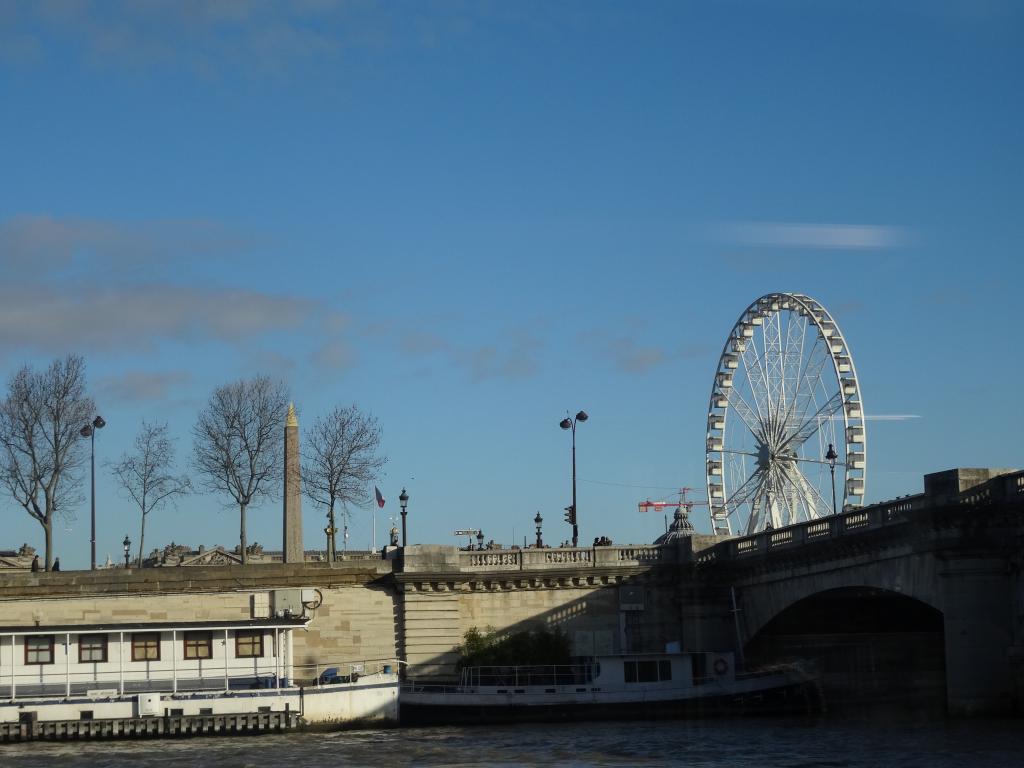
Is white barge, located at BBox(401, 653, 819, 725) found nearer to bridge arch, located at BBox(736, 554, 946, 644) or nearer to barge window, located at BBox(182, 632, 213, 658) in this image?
bridge arch, located at BBox(736, 554, 946, 644)

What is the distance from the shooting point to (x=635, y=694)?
67.6 metres

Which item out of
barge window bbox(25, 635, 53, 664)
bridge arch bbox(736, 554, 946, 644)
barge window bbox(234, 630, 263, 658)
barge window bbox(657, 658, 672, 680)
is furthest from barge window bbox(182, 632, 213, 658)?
bridge arch bbox(736, 554, 946, 644)

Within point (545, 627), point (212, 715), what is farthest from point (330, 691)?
point (545, 627)

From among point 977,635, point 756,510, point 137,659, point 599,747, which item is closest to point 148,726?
point 137,659

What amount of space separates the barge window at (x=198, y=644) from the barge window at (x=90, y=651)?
10.2ft

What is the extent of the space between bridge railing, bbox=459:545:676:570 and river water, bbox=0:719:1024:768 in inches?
508

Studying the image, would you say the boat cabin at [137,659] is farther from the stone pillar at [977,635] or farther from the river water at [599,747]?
the stone pillar at [977,635]

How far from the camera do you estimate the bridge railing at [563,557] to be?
76.5 metres

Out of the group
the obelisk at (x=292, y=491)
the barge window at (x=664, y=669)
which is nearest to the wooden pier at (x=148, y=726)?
the barge window at (x=664, y=669)

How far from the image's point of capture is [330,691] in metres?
63.8

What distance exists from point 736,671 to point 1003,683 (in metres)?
18.2

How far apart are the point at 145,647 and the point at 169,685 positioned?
1.78 m

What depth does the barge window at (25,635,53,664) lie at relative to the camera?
65062 mm

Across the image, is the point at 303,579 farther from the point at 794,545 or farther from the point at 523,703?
the point at 794,545
